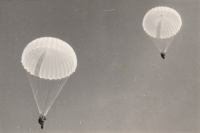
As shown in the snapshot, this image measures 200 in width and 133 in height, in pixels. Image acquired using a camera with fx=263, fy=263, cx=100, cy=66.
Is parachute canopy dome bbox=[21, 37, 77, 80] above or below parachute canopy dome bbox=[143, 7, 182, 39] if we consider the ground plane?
below

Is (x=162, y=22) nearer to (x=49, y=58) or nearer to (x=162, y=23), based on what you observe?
(x=162, y=23)

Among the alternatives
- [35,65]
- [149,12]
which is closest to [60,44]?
[35,65]

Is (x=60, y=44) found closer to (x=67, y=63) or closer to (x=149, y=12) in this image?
(x=67, y=63)

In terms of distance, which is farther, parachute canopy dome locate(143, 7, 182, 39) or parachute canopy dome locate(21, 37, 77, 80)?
parachute canopy dome locate(143, 7, 182, 39)

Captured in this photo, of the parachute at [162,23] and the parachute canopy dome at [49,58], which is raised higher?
the parachute at [162,23]

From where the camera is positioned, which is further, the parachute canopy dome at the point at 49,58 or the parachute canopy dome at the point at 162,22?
the parachute canopy dome at the point at 162,22
